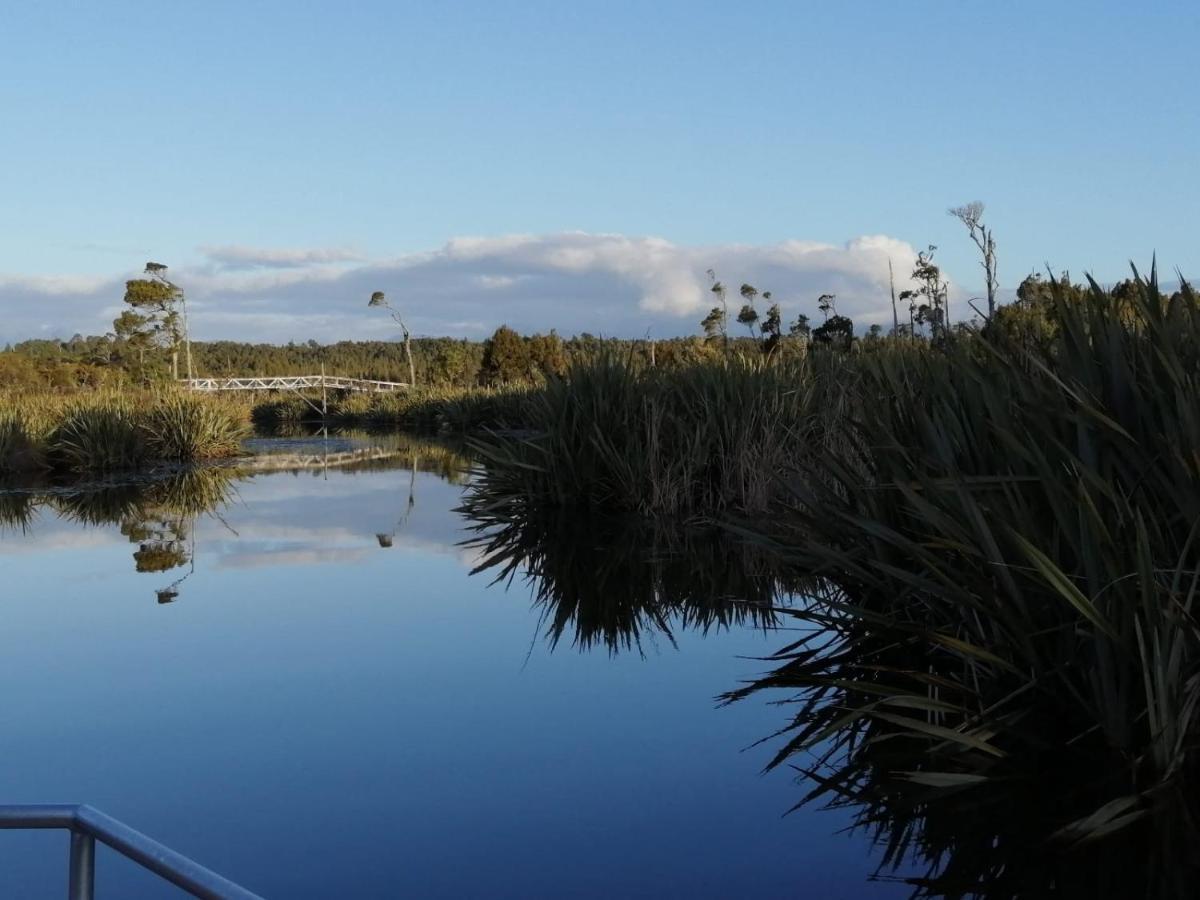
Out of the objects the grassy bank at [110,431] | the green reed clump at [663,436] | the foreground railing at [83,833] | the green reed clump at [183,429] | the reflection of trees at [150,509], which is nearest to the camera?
the foreground railing at [83,833]

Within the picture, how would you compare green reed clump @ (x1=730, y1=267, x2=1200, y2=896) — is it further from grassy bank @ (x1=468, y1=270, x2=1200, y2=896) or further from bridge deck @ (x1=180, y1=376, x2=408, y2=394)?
bridge deck @ (x1=180, y1=376, x2=408, y2=394)

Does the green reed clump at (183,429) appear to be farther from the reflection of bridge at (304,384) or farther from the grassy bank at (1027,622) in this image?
the reflection of bridge at (304,384)

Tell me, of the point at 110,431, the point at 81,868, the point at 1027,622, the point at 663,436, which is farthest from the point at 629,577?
the point at 110,431

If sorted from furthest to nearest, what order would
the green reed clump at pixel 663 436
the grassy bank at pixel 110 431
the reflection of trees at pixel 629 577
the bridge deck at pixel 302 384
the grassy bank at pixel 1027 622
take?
the bridge deck at pixel 302 384
the grassy bank at pixel 110 431
the green reed clump at pixel 663 436
the reflection of trees at pixel 629 577
the grassy bank at pixel 1027 622

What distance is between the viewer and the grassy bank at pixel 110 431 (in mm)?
18312

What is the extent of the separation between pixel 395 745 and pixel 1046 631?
7.80ft

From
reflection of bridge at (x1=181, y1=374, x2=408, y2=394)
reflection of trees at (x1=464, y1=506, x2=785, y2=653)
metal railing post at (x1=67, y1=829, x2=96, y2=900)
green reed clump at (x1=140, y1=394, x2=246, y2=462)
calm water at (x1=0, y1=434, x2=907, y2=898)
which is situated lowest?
calm water at (x1=0, y1=434, x2=907, y2=898)

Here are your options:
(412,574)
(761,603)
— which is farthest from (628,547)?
(761,603)

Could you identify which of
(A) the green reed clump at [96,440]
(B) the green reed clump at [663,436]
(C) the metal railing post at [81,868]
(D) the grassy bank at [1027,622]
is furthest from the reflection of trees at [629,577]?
(A) the green reed clump at [96,440]

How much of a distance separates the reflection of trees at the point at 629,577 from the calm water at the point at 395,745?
0.53 feet

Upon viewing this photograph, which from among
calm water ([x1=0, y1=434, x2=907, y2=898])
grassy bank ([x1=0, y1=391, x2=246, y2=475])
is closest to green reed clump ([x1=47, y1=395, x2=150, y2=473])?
grassy bank ([x1=0, y1=391, x2=246, y2=475])

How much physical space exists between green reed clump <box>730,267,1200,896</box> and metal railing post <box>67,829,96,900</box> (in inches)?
92.4

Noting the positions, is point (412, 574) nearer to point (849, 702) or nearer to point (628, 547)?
point (628, 547)

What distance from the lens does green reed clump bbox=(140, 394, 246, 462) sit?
68.4 ft
